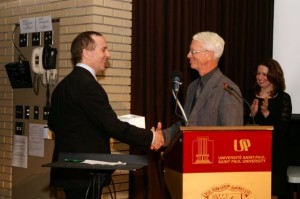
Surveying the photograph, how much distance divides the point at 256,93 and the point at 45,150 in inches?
77.5

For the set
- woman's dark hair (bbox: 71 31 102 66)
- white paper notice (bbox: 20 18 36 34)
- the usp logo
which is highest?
white paper notice (bbox: 20 18 36 34)

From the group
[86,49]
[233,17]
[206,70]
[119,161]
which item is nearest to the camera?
[119,161]

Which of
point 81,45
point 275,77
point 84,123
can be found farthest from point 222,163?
point 275,77

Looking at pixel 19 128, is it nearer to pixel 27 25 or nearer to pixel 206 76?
pixel 27 25

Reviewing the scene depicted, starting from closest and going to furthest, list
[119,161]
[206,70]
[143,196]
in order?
1. [119,161]
2. [206,70]
3. [143,196]

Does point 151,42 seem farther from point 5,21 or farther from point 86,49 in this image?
point 5,21

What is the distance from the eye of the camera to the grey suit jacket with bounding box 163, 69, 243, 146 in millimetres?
3365

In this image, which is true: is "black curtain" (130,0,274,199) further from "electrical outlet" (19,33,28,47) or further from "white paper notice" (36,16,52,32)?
"electrical outlet" (19,33,28,47)

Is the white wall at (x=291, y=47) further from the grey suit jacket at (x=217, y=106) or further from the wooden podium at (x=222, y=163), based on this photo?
the wooden podium at (x=222, y=163)

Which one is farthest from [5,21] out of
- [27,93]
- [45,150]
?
[45,150]

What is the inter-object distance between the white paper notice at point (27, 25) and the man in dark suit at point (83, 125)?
4.94 feet

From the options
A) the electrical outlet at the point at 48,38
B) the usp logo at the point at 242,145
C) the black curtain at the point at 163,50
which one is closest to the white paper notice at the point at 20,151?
the electrical outlet at the point at 48,38

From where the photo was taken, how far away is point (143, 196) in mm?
4371

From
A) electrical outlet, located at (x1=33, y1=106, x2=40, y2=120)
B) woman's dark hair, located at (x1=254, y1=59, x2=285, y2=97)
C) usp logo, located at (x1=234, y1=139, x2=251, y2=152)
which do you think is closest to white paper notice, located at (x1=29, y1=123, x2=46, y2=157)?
electrical outlet, located at (x1=33, y1=106, x2=40, y2=120)
